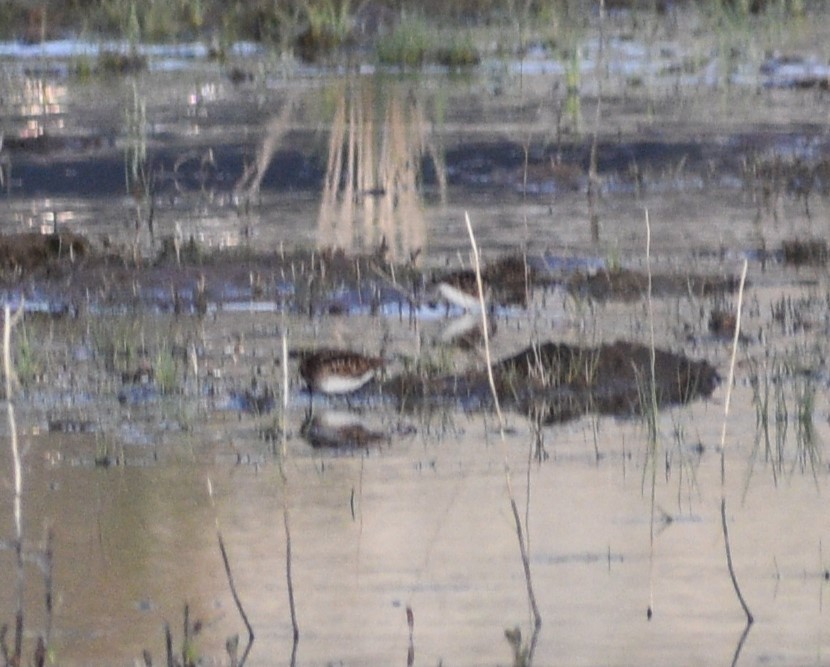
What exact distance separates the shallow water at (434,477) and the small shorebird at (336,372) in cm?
8

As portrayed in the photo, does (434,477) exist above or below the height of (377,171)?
above

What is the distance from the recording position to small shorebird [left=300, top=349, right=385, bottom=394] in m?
7.05

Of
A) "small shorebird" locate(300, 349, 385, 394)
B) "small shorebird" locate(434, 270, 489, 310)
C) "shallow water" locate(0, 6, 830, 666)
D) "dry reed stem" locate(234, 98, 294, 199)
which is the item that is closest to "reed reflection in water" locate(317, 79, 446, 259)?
"shallow water" locate(0, 6, 830, 666)

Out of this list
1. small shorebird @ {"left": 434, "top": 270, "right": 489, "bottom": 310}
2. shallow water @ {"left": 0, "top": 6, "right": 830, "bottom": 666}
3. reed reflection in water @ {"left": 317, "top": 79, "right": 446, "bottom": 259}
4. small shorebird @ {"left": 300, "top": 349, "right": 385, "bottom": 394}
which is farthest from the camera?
reed reflection in water @ {"left": 317, "top": 79, "right": 446, "bottom": 259}

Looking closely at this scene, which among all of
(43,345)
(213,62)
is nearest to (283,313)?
(43,345)

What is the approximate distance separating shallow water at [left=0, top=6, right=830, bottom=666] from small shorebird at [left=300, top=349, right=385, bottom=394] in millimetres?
84

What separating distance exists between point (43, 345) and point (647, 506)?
119 inches

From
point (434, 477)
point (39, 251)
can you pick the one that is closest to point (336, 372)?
point (434, 477)

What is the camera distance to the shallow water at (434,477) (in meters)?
4.75

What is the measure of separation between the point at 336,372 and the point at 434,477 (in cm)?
106

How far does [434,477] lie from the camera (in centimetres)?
607

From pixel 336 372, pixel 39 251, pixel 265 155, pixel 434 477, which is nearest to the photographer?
pixel 434 477

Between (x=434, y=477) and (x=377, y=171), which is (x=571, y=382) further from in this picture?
(x=377, y=171)

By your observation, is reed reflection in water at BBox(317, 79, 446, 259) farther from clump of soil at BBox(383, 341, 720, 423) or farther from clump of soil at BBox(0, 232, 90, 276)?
clump of soil at BBox(383, 341, 720, 423)
